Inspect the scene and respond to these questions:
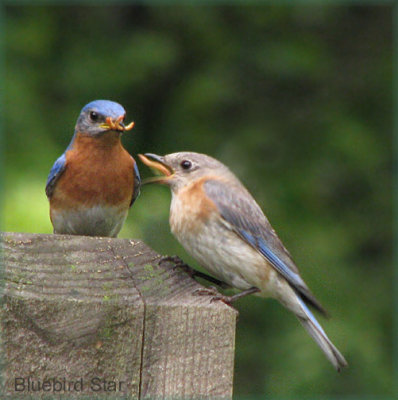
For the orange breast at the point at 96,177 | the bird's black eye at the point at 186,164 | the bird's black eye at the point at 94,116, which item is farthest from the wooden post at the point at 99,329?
the bird's black eye at the point at 94,116

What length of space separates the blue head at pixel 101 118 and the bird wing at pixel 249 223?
29.2 inches

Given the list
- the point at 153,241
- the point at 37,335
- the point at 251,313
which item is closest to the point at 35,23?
the point at 153,241

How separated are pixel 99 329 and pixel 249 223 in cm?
164

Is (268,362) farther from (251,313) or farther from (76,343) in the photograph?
(76,343)

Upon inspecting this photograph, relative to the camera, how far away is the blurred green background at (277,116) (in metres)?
6.40

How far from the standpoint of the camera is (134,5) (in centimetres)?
733

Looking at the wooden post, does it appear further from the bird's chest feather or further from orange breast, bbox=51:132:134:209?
orange breast, bbox=51:132:134:209

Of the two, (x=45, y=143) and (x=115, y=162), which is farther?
(x=45, y=143)

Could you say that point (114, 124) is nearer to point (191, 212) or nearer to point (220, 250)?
point (191, 212)

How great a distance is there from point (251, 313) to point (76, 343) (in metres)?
4.48

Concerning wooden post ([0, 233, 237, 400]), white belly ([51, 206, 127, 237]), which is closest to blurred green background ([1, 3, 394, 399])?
white belly ([51, 206, 127, 237])

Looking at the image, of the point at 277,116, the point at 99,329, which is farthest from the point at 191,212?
the point at 277,116

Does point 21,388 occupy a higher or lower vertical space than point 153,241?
higher

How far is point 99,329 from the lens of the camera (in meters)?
2.19
